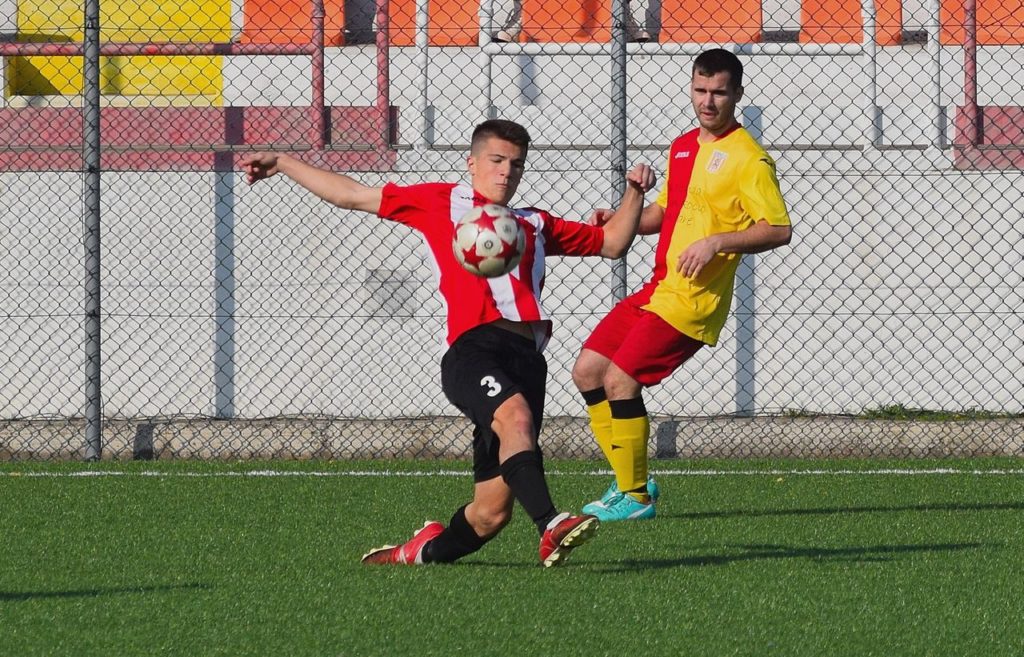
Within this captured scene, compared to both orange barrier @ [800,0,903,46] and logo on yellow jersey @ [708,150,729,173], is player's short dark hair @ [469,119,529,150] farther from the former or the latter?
orange barrier @ [800,0,903,46]

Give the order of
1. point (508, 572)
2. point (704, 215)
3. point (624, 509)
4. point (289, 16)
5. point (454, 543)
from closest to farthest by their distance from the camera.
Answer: point (508, 572) < point (454, 543) < point (624, 509) < point (704, 215) < point (289, 16)

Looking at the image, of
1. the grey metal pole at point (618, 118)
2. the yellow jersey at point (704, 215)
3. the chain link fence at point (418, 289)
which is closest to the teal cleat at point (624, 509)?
the yellow jersey at point (704, 215)

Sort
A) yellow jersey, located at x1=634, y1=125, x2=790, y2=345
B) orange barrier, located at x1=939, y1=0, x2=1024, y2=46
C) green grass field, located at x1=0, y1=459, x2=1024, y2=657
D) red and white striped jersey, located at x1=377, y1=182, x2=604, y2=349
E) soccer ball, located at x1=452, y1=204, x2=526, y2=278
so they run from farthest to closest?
orange barrier, located at x1=939, y1=0, x2=1024, y2=46
yellow jersey, located at x1=634, y1=125, x2=790, y2=345
red and white striped jersey, located at x1=377, y1=182, x2=604, y2=349
soccer ball, located at x1=452, y1=204, x2=526, y2=278
green grass field, located at x1=0, y1=459, x2=1024, y2=657

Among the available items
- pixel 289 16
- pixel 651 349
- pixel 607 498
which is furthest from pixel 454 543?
pixel 289 16

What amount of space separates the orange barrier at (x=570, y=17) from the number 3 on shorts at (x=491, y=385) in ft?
25.7

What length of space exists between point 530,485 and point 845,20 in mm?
8422

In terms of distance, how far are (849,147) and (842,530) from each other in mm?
3940

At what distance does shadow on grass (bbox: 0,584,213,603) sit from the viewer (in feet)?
15.5

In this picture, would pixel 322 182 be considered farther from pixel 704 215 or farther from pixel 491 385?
pixel 704 215

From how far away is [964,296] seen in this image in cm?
949

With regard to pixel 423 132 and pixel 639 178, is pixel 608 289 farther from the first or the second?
pixel 639 178

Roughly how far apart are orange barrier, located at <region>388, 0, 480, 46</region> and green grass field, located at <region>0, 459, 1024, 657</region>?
17.0ft

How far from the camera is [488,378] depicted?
4.96m

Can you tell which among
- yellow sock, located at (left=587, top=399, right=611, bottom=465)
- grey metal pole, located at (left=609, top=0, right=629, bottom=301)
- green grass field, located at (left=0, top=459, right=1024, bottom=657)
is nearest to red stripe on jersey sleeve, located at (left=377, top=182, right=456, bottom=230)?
green grass field, located at (left=0, top=459, right=1024, bottom=657)
